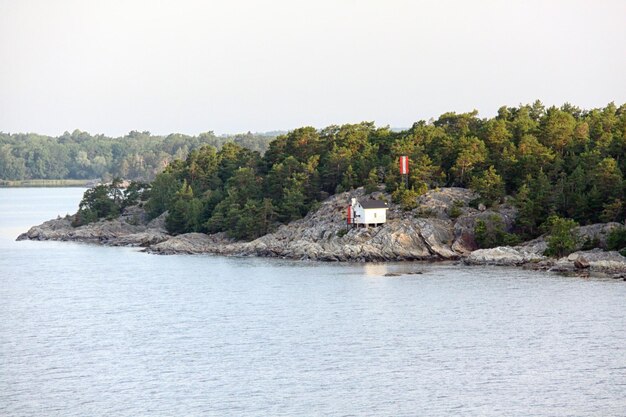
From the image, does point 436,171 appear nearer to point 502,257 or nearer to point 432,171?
point 432,171

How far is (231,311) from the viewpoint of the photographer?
57250mm

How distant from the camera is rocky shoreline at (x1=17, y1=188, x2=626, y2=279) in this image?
231ft

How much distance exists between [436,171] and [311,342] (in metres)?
40.0

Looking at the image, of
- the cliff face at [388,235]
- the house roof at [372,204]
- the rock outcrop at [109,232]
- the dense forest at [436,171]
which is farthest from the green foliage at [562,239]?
the rock outcrop at [109,232]

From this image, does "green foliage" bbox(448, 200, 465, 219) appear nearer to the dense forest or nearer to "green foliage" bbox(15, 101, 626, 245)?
"green foliage" bbox(15, 101, 626, 245)

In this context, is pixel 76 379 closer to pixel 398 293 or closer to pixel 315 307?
pixel 315 307

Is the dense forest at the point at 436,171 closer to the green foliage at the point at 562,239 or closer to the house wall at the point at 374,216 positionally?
the green foliage at the point at 562,239

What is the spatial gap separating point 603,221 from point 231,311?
30562 millimetres

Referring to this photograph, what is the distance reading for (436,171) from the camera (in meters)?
85.4

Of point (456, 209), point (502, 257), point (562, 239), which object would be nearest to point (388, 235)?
point (456, 209)

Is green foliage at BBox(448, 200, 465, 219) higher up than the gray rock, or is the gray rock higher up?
green foliage at BBox(448, 200, 465, 219)

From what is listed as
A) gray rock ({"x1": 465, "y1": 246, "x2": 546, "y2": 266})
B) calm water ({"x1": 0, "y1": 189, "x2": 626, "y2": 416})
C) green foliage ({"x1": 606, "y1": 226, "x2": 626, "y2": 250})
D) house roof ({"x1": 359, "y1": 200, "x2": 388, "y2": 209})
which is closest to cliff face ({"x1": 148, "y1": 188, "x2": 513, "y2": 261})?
house roof ({"x1": 359, "y1": 200, "x2": 388, "y2": 209})

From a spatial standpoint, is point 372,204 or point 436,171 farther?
point 436,171

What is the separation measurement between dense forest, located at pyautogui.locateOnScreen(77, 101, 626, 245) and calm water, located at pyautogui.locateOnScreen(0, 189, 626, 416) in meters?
11.1
